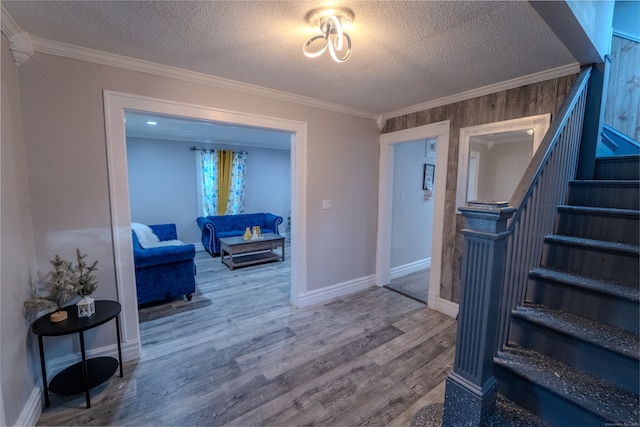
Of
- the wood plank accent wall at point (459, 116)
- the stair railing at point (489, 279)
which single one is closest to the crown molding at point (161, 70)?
the wood plank accent wall at point (459, 116)

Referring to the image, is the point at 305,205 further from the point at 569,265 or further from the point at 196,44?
the point at 569,265

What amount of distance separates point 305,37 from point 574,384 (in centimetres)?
233

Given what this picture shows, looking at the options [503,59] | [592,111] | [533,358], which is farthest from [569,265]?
[503,59]

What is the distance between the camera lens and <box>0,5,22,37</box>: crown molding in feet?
4.76

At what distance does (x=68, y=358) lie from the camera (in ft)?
6.47

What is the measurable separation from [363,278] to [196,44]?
10.1 feet

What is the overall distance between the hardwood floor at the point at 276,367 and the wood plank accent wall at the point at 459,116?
1.98 feet

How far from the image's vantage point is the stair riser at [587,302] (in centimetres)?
133

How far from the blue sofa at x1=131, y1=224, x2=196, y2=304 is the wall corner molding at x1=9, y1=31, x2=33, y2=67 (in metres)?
1.84

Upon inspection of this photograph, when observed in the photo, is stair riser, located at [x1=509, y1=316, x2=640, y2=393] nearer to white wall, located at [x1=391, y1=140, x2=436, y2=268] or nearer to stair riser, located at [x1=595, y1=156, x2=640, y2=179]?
stair riser, located at [x1=595, y1=156, x2=640, y2=179]

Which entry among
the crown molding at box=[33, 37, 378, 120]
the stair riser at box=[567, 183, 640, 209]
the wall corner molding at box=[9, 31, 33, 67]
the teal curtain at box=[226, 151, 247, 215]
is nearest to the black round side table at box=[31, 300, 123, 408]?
the wall corner molding at box=[9, 31, 33, 67]

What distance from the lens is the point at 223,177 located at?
604 centimetres

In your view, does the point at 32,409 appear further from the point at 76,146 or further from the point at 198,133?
the point at 198,133

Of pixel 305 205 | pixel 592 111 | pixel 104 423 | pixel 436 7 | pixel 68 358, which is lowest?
pixel 104 423
